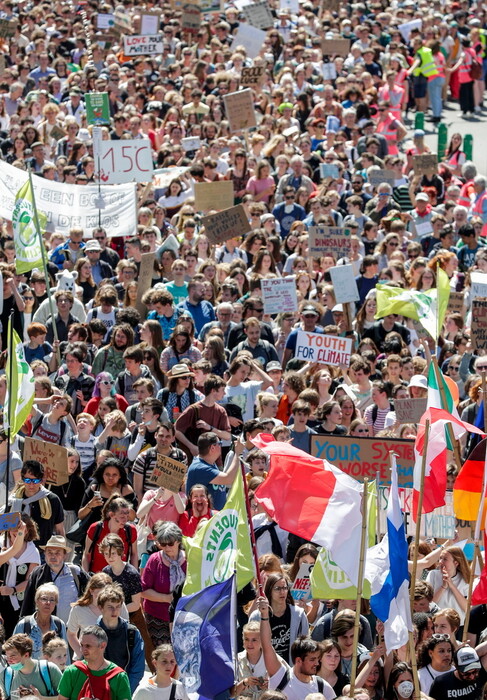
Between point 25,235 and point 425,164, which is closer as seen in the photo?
point 25,235

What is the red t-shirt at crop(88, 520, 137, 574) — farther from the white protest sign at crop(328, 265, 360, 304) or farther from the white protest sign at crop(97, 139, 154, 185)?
the white protest sign at crop(97, 139, 154, 185)

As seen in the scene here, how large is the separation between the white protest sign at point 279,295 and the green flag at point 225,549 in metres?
5.61

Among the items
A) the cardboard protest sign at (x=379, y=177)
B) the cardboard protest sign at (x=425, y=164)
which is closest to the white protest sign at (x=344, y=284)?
the cardboard protest sign at (x=379, y=177)

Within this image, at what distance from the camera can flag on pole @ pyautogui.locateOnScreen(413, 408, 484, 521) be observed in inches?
418

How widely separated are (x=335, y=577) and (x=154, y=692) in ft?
4.87

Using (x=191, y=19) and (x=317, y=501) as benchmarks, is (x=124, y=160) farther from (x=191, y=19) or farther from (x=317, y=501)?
(x=191, y=19)

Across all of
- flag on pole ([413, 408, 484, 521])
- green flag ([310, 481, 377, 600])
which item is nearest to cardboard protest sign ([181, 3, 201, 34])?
flag on pole ([413, 408, 484, 521])

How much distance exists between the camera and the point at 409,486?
11.6 metres

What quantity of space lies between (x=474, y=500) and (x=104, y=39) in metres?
17.2

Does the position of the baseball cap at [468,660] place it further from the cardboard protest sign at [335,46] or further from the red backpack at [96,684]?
the cardboard protest sign at [335,46]

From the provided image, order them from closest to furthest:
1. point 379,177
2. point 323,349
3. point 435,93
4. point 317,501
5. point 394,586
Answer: point 394,586 → point 317,501 → point 323,349 → point 379,177 → point 435,93

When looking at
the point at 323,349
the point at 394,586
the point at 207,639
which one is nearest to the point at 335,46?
the point at 323,349

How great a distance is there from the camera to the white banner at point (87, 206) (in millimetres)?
17344

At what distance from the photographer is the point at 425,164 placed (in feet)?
65.7
